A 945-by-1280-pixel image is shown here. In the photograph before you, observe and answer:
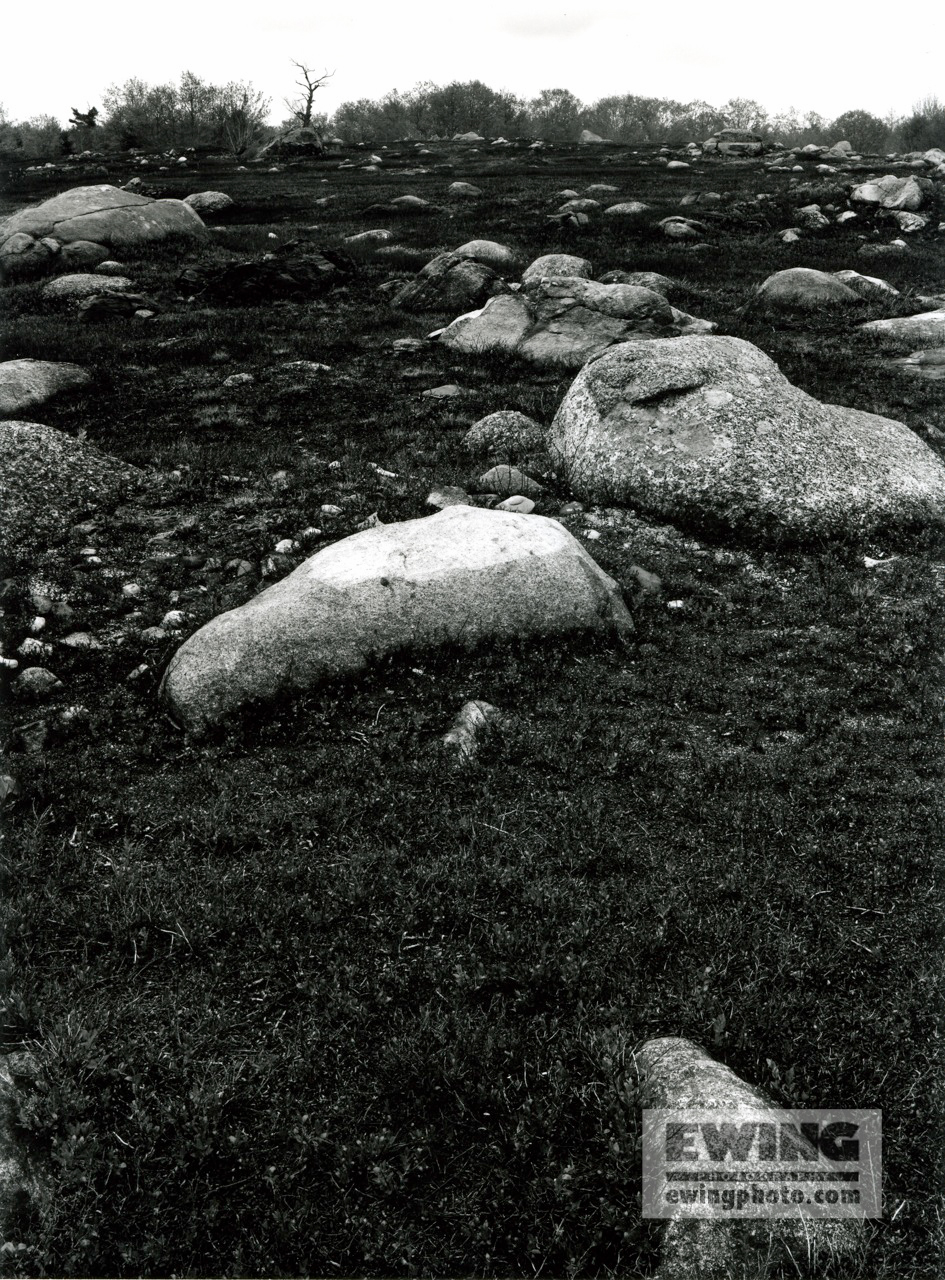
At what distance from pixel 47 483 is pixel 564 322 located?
374 inches

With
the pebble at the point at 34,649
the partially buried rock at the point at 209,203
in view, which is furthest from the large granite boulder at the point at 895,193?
the pebble at the point at 34,649

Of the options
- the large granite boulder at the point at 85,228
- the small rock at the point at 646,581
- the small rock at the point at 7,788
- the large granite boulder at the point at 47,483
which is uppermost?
the large granite boulder at the point at 85,228

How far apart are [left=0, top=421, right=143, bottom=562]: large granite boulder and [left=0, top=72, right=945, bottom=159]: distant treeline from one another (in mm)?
55359

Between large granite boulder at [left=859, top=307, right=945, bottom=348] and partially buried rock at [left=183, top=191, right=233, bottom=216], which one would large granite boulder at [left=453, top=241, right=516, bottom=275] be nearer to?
large granite boulder at [left=859, top=307, right=945, bottom=348]

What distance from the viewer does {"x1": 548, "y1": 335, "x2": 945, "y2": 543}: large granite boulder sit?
30.5ft

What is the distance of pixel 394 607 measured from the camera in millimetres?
6984

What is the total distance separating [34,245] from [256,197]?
655 inches

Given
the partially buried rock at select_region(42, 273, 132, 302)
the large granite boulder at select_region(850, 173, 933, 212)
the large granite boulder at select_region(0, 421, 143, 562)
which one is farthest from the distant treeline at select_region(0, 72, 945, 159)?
the large granite boulder at select_region(0, 421, 143, 562)

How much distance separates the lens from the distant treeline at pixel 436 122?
64.2 meters

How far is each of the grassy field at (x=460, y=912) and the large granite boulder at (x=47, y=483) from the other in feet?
1.53

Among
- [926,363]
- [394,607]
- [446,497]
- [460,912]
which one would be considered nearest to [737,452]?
[446,497]

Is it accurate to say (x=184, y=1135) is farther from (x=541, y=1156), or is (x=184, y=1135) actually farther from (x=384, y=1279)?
(x=541, y=1156)

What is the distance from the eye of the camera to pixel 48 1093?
148 inches

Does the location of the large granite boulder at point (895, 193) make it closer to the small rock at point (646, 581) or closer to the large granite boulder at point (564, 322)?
the large granite boulder at point (564, 322)
